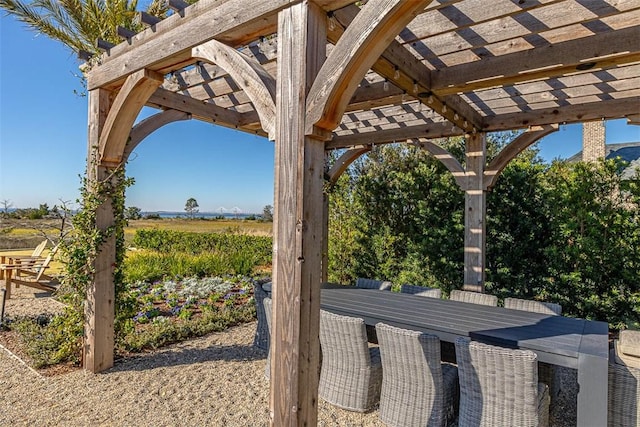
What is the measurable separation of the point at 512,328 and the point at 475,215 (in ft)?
7.28

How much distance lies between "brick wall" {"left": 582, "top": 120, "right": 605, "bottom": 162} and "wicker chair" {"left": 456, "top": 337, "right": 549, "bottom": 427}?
45.2ft

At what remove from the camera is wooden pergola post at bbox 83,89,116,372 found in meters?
3.40

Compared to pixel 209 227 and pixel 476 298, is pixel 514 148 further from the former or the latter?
pixel 209 227

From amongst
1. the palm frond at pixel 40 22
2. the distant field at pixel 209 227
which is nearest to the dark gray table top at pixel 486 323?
the distant field at pixel 209 227

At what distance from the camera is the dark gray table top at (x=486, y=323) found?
7.42 ft

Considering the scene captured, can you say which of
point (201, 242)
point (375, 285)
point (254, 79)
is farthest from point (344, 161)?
point (201, 242)

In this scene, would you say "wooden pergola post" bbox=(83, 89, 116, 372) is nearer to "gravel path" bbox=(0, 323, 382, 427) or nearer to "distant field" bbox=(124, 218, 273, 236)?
"gravel path" bbox=(0, 323, 382, 427)

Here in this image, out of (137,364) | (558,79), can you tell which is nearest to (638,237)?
(558,79)

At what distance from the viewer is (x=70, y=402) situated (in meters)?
2.87

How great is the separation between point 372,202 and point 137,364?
4652mm

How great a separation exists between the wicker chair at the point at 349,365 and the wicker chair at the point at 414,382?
169 millimetres

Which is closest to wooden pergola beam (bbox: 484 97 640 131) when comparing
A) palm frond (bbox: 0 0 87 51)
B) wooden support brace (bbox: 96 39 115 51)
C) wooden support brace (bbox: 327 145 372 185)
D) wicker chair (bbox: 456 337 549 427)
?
wooden support brace (bbox: 327 145 372 185)

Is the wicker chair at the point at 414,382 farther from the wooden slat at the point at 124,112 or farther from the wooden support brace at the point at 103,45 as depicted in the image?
the wooden support brace at the point at 103,45

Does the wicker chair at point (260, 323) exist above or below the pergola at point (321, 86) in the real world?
below
